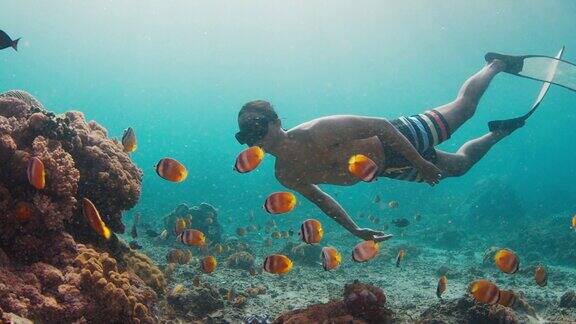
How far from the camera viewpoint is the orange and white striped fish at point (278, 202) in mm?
5755

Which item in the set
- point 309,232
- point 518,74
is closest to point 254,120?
point 309,232

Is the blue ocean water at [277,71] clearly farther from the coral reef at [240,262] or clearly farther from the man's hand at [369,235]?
the man's hand at [369,235]

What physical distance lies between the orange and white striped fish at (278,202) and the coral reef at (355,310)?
1.51m

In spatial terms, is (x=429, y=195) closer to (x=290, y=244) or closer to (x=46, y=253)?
(x=290, y=244)

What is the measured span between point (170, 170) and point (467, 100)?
6285mm

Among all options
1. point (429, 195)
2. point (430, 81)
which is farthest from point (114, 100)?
point (429, 195)

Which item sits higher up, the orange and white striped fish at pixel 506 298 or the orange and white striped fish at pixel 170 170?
the orange and white striped fish at pixel 170 170

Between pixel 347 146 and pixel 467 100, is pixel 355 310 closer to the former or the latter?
A: pixel 347 146

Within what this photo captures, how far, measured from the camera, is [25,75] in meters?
145

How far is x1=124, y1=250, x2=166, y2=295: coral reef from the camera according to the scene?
23.1ft

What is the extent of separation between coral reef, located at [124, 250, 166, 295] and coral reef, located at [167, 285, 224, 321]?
795 millimetres

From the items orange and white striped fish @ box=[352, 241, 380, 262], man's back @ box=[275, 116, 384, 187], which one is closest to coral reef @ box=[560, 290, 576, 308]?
orange and white striped fish @ box=[352, 241, 380, 262]

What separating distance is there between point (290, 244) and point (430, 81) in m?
90.2

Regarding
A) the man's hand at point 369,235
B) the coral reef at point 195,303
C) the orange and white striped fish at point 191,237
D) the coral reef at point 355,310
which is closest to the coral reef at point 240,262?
the coral reef at point 195,303
